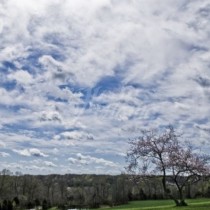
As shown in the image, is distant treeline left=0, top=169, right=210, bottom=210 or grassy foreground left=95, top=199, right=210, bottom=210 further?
distant treeline left=0, top=169, right=210, bottom=210

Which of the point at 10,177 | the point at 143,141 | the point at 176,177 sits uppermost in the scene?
the point at 10,177

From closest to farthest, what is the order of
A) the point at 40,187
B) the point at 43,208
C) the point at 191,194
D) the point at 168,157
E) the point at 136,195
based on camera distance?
1. the point at 168,157
2. the point at 43,208
3. the point at 191,194
4. the point at 136,195
5. the point at 40,187

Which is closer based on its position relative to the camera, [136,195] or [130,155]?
[130,155]

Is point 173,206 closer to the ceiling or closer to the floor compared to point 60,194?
closer to the floor

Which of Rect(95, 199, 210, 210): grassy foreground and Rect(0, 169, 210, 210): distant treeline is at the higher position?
Rect(0, 169, 210, 210): distant treeline

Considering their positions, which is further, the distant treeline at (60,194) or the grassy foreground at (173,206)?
the distant treeline at (60,194)

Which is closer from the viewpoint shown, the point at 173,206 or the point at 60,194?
the point at 173,206

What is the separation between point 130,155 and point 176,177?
24.0 feet

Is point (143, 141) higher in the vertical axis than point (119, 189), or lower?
lower

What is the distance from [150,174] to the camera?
6147cm

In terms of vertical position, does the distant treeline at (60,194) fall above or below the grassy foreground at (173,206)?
above

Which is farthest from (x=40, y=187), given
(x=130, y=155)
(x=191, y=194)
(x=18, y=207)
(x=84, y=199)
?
(x=130, y=155)

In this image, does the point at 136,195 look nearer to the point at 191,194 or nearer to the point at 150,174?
the point at 191,194

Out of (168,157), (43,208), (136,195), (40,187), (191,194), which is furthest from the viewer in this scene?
(40,187)
